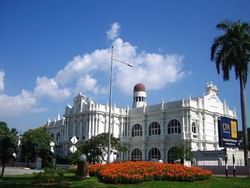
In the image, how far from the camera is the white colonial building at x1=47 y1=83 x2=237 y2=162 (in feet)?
193

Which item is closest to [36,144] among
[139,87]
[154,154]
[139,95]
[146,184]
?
[154,154]

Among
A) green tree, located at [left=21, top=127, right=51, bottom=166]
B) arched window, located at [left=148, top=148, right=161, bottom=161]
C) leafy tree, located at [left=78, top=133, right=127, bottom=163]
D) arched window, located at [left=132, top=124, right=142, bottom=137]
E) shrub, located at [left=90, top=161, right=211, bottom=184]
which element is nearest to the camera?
shrub, located at [left=90, top=161, right=211, bottom=184]

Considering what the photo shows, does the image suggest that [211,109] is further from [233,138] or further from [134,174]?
[134,174]

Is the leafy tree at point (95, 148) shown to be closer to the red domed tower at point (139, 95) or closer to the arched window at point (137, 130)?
the arched window at point (137, 130)

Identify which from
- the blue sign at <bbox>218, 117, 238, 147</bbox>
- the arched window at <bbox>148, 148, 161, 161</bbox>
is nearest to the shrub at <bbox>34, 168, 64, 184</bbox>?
the blue sign at <bbox>218, 117, 238, 147</bbox>

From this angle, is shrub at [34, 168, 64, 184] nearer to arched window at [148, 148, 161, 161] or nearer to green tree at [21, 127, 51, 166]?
arched window at [148, 148, 161, 161]

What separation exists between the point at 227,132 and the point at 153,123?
2816 cm

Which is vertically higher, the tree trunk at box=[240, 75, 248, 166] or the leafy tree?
the tree trunk at box=[240, 75, 248, 166]

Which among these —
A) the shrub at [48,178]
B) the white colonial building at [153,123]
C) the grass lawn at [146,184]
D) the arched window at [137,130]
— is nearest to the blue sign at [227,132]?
the grass lawn at [146,184]

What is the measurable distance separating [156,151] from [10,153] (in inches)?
1640

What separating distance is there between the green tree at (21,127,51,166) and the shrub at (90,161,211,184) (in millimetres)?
45837

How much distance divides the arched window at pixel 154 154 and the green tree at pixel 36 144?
21.6 meters

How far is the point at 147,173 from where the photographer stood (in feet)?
68.5

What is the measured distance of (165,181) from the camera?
20953mm
